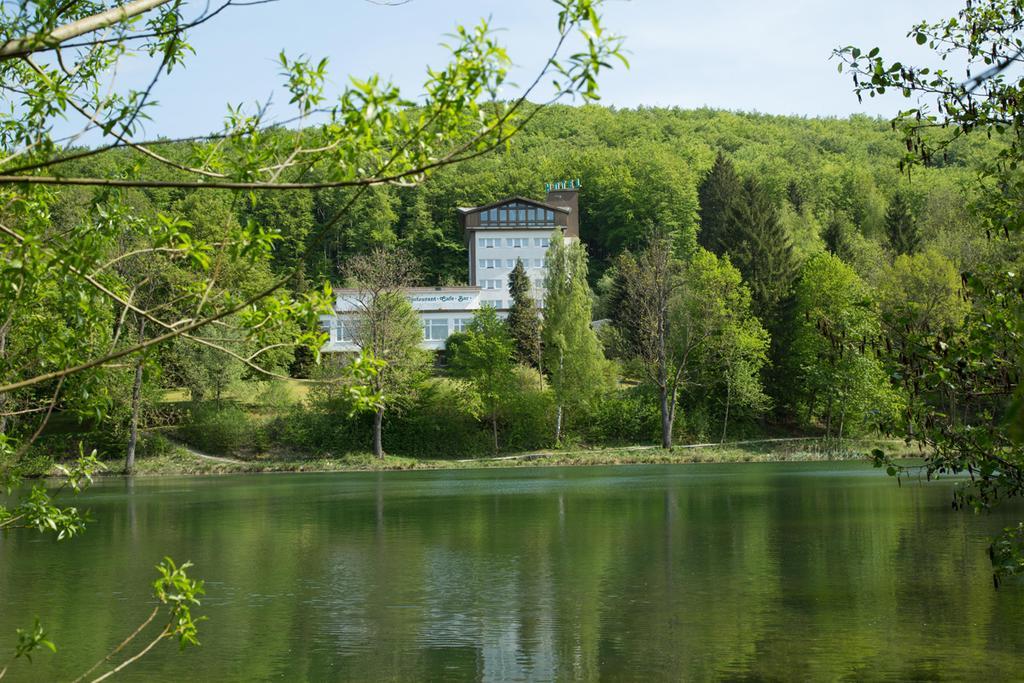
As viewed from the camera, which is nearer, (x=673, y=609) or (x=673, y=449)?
(x=673, y=609)

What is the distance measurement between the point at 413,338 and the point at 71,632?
45.0 metres

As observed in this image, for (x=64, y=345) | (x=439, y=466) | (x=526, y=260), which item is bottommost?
(x=439, y=466)

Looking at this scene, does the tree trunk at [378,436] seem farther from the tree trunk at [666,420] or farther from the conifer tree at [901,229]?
the conifer tree at [901,229]

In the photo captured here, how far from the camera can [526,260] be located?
94625mm

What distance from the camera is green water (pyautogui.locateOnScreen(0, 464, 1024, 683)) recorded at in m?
13.3

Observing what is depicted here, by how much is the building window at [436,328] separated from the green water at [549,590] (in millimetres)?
43316

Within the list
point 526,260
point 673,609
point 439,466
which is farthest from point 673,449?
point 673,609

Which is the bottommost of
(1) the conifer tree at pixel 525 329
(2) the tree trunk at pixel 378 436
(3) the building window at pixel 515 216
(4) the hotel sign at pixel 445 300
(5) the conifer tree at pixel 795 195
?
(2) the tree trunk at pixel 378 436

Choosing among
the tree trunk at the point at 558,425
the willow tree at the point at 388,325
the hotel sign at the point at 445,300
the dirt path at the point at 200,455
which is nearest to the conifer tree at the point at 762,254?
the tree trunk at the point at 558,425

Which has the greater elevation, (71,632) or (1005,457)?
(1005,457)

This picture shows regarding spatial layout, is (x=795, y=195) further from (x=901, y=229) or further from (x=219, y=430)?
(x=219, y=430)

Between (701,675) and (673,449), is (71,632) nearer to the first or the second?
(701,675)

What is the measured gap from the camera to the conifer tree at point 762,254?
6950 centimetres

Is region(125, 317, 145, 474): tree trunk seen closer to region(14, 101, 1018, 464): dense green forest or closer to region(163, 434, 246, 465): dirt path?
region(14, 101, 1018, 464): dense green forest
